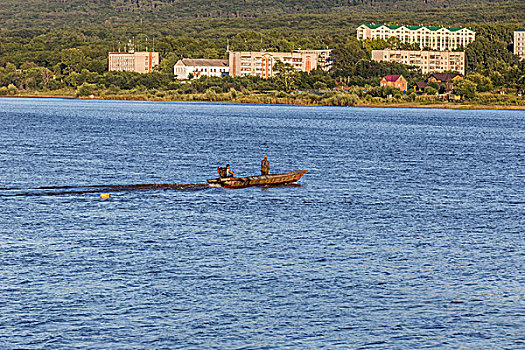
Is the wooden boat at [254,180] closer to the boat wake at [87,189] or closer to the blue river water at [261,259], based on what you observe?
the blue river water at [261,259]

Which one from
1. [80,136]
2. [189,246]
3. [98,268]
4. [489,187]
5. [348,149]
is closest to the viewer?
[98,268]

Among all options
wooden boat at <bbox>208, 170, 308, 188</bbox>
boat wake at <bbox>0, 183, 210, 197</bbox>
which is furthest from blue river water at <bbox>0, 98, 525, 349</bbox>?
wooden boat at <bbox>208, 170, 308, 188</bbox>

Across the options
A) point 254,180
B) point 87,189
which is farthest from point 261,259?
point 87,189

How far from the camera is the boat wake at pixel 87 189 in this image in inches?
2253

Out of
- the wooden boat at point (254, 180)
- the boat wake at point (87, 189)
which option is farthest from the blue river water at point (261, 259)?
the wooden boat at point (254, 180)

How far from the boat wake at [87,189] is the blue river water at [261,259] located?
0.96 ft

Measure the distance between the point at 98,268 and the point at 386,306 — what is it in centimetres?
1289

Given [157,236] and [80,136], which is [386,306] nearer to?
[157,236]

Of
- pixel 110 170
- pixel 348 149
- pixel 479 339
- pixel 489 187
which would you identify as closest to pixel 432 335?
pixel 479 339

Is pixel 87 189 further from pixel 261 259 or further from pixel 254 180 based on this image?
pixel 261 259

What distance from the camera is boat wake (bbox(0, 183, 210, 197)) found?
57219 mm

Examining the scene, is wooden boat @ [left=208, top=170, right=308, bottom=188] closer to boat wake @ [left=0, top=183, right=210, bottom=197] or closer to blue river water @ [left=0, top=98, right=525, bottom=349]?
blue river water @ [left=0, top=98, right=525, bottom=349]

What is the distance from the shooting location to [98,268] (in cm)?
3606

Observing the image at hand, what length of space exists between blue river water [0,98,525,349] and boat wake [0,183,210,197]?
29cm
